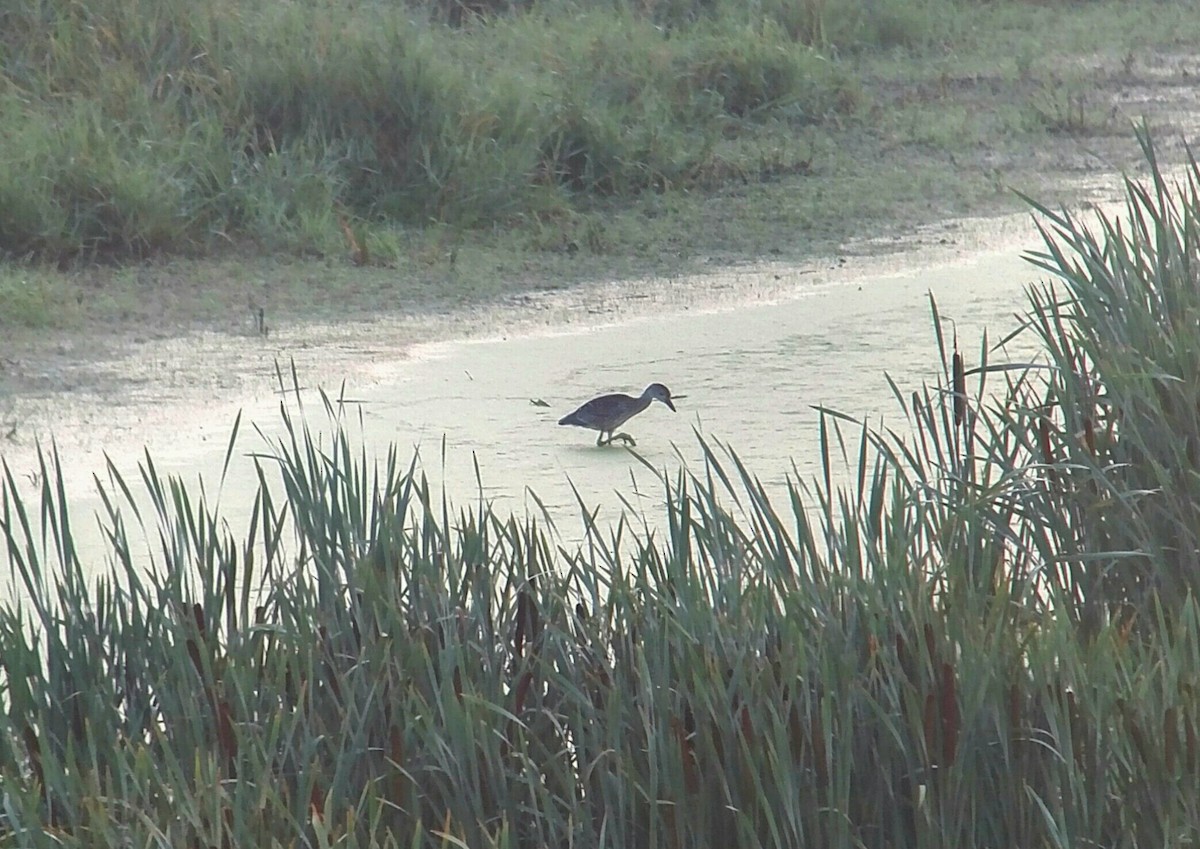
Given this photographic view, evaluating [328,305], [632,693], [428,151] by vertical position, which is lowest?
[632,693]

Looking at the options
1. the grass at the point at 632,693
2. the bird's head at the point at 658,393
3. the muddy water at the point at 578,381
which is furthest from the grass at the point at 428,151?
the grass at the point at 632,693

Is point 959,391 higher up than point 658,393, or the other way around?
point 959,391

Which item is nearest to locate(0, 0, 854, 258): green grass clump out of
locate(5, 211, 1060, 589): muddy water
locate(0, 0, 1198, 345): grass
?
locate(0, 0, 1198, 345): grass

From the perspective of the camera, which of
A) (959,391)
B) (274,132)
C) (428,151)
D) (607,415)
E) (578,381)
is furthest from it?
(274,132)

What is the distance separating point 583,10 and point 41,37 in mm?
3251

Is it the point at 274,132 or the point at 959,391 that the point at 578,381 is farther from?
the point at 959,391

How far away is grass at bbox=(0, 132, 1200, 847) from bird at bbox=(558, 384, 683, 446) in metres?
1.70

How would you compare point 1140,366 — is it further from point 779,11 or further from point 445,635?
point 779,11

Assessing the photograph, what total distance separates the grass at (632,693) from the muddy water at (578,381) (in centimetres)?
117

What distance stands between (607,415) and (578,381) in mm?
645

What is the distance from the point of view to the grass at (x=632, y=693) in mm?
1845

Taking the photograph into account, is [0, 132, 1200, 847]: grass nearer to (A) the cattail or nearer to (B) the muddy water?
(A) the cattail

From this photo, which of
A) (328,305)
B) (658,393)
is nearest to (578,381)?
(658,393)

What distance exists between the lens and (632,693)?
2061mm
